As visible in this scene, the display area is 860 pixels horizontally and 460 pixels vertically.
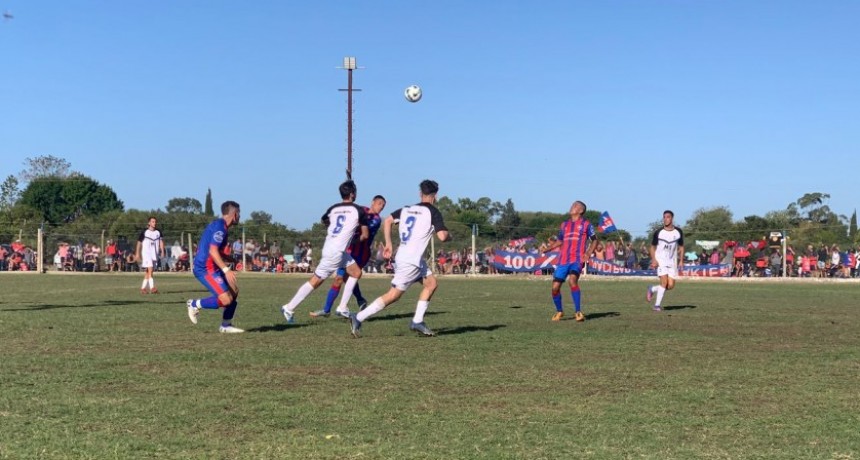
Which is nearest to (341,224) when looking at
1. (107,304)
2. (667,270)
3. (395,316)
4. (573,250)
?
(395,316)

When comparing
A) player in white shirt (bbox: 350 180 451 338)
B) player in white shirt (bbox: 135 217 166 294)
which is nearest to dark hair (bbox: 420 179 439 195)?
player in white shirt (bbox: 350 180 451 338)

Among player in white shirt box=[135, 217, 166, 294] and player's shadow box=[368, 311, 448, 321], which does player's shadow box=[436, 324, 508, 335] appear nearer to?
player's shadow box=[368, 311, 448, 321]

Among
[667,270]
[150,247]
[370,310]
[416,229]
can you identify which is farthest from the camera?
[150,247]

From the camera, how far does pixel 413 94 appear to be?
4256 cm

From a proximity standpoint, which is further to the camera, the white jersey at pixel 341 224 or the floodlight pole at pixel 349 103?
the floodlight pole at pixel 349 103

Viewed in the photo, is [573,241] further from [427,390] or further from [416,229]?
[427,390]

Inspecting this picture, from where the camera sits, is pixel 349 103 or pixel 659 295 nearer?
pixel 659 295

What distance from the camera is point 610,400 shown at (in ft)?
22.5

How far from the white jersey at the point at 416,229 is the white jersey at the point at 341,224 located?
4.85 feet

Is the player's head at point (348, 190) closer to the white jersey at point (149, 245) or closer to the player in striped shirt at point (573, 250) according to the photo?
the player in striped shirt at point (573, 250)

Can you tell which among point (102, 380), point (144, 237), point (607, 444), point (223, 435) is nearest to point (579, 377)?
point (607, 444)

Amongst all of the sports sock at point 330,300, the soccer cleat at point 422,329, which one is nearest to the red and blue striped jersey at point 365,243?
the sports sock at point 330,300

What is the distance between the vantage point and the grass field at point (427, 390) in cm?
540

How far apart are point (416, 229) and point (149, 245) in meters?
13.8
